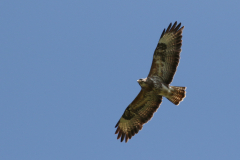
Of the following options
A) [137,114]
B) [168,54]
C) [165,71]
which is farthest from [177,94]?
[137,114]

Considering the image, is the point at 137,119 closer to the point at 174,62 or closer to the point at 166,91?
the point at 166,91

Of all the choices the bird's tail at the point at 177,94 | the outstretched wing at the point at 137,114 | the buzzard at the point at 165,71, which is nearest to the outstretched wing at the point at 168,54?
the buzzard at the point at 165,71

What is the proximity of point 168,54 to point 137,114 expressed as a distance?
→ 2.76 m

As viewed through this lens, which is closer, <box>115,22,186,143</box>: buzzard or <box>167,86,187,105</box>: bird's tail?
<box>115,22,186,143</box>: buzzard

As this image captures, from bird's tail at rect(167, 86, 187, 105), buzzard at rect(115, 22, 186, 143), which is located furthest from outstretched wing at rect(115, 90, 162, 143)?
bird's tail at rect(167, 86, 187, 105)

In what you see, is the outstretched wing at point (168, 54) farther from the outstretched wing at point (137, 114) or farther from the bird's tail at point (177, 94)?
the outstretched wing at point (137, 114)

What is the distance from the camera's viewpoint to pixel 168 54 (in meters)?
12.3

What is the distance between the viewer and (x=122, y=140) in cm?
1347

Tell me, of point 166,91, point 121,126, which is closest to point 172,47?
point 166,91

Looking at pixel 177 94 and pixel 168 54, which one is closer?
pixel 168 54

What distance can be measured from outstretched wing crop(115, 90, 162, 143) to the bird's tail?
1.91ft

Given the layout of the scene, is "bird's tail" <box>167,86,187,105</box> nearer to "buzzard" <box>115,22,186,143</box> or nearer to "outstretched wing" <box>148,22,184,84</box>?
"buzzard" <box>115,22,186,143</box>

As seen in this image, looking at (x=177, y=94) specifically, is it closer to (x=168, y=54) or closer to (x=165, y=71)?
(x=165, y=71)

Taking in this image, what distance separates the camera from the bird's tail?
1245 cm
